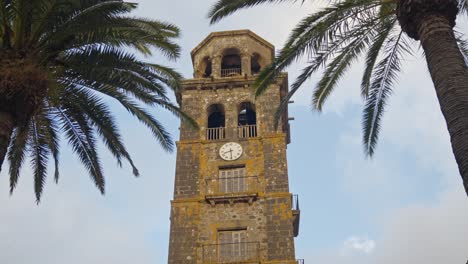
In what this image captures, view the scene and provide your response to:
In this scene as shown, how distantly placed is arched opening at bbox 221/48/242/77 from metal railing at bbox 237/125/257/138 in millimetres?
4349

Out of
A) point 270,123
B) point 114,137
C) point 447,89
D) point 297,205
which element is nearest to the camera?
point 447,89

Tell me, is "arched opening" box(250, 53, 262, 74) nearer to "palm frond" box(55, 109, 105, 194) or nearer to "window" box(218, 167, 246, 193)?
→ "window" box(218, 167, 246, 193)

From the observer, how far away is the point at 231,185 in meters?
30.0

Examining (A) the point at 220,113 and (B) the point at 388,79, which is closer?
(B) the point at 388,79

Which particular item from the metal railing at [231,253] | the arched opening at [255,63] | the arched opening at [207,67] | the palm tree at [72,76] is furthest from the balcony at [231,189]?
the palm tree at [72,76]

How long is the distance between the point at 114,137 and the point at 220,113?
18563 millimetres

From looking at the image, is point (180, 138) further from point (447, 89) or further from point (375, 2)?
point (447, 89)

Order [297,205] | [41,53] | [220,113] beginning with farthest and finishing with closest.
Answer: [220,113]
[297,205]
[41,53]

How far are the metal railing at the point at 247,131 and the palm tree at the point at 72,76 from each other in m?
15.2

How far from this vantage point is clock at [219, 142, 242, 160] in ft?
102

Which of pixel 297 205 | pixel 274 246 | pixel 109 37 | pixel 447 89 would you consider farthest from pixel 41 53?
pixel 297 205

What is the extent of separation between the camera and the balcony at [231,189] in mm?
29156

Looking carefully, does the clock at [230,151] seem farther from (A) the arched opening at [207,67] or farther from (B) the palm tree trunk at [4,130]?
(B) the palm tree trunk at [4,130]

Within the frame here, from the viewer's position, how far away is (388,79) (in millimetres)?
14992
